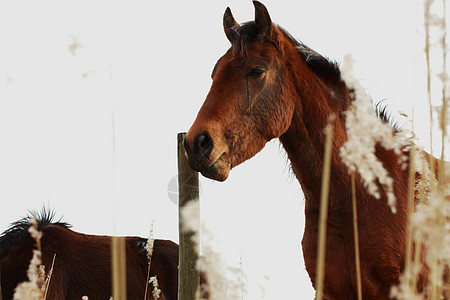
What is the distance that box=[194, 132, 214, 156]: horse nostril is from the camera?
265 centimetres

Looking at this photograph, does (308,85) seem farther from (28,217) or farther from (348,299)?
(28,217)

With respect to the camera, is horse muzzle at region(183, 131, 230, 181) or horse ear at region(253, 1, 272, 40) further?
horse ear at region(253, 1, 272, 40)

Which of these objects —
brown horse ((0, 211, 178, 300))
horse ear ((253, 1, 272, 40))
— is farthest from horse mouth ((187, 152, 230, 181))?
brown horse ((0, 211, 178, 300))

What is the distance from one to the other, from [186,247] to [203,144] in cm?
111

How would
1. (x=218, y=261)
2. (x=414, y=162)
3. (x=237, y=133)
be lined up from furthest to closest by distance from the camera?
(x=237, y=133), (x=414, y=162), (x=218, y=261)

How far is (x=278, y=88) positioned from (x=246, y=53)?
307mm

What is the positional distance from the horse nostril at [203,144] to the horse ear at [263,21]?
941 mm

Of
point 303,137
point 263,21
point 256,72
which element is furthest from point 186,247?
point 263,21

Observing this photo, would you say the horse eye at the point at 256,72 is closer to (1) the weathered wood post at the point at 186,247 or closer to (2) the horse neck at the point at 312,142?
(2) the horse neck at the point at 312,142

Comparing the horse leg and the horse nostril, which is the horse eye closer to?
the horse nostril

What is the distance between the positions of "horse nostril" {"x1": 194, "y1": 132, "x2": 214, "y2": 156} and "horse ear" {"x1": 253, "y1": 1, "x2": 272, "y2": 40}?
3.09ft

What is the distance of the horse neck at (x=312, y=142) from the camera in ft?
10.2

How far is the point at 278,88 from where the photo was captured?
3096 mm

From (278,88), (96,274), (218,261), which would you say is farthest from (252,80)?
(96,274)
